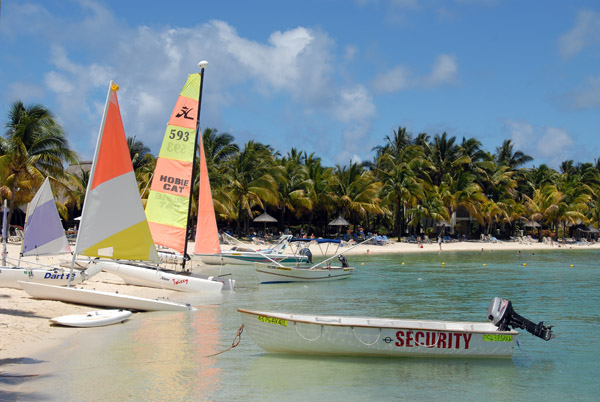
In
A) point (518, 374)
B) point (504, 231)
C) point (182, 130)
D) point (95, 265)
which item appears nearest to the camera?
point (518, 374)

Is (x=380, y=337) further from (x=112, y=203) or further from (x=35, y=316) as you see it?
(x=112, y=203)

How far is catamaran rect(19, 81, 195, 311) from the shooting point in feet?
52.6

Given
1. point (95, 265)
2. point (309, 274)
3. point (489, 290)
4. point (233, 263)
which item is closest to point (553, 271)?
point (489, 290)

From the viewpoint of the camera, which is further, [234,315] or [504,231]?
[504,231]

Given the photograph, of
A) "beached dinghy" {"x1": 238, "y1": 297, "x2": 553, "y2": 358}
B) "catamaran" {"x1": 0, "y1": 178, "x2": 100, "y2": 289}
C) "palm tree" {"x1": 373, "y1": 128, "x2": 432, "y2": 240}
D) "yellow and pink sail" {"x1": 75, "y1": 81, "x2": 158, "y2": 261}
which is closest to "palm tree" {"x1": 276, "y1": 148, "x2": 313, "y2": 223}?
"palm tree" {"x1": 373, "y1": 128, "x2": 432, "y2": 240}

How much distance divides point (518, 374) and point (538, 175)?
68.2 m

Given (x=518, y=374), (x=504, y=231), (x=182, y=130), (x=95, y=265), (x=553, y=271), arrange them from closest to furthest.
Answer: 1. (x=518, y=374)
2. (x=95, y=265)
3. (x=182, y=130)
4. (x=553, y=271)
5. (x=504, y=231)

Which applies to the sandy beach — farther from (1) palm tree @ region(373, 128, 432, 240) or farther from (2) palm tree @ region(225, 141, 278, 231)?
(1) palm tree @ region(373, 128, 432, 240)

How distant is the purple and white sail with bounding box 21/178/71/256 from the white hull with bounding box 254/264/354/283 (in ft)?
29.1

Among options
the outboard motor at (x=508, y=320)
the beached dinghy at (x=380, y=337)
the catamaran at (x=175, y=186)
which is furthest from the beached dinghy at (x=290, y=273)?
the outboard motor at (x=508, y=320)

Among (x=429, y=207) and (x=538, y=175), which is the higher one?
(x=538, y=175)

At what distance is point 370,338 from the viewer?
1166 centimetres

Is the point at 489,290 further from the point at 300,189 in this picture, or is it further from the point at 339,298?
the point at 300,189

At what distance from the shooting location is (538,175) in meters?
73.5
